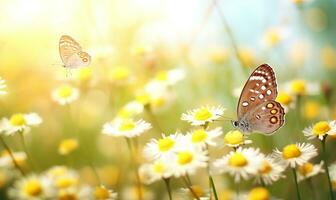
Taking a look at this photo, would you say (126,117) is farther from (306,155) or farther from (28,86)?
(28,86)

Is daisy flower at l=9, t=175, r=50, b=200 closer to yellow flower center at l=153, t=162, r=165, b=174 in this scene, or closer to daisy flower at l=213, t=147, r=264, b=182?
yellow flower center at l=153, t=162, r=165, b=174

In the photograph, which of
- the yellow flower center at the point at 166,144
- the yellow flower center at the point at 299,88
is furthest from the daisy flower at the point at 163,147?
the yellow flower center at the point at 299,88

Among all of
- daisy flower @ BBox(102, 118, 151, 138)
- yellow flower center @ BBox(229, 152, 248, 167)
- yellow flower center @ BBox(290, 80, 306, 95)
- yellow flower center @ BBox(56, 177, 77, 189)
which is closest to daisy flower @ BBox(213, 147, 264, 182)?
yellow flower center @ BBox(229, 152, 248, 167)

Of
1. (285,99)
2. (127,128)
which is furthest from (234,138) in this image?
(285,99)

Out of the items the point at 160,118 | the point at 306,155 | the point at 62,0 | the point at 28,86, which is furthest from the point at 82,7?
the point at 306,155

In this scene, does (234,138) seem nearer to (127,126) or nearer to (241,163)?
(241,163)

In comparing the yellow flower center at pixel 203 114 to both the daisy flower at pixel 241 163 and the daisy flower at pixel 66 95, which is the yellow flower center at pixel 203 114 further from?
the daisy flower at pixel 66 95
